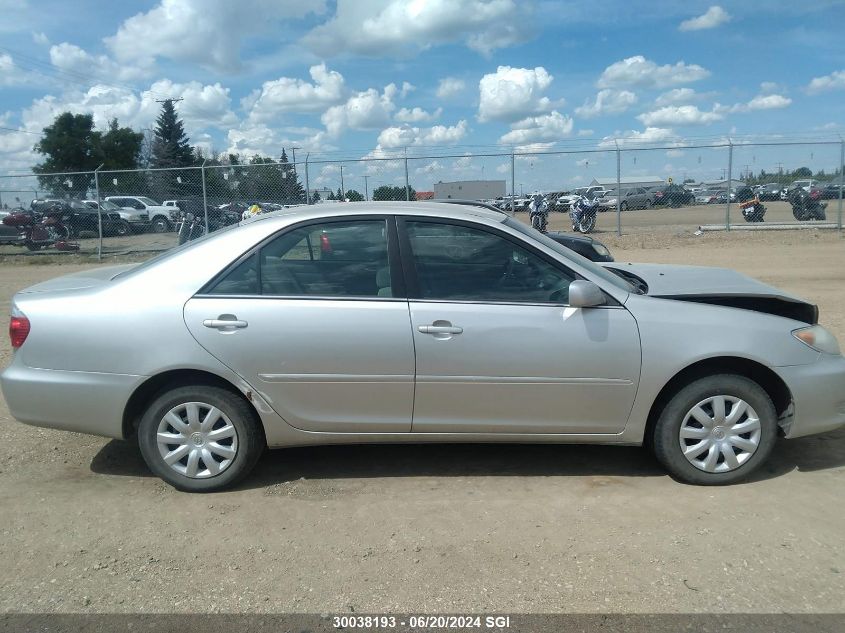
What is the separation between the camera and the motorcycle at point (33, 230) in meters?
19.9

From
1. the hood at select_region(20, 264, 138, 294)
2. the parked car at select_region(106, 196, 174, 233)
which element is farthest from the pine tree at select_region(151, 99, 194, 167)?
the hood at select_region(20, 264, 138, 294)

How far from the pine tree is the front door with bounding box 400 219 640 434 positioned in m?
69.5

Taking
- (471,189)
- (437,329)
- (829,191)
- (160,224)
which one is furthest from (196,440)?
(829,191)

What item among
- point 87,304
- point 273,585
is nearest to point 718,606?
point 273,585

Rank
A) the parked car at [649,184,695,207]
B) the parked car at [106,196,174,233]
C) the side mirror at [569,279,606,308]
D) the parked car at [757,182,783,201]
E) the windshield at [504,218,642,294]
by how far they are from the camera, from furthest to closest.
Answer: the parked car at [649,184,695,207] < the parked car at [106,196,174,233] < the parked car at [757,182,783,201] < the windshield at [504,218,642,294] < the side mirror at [569,279,606,308]

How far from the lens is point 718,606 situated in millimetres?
3061

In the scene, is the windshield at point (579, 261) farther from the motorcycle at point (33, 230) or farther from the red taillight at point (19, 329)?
the motorcycle at point (33, 230)

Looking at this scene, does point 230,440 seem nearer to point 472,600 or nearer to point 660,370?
point 472,600

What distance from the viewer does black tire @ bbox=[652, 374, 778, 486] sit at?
404 centimetres

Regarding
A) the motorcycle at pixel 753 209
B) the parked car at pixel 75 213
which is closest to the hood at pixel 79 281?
the parked car at pixel 75 213

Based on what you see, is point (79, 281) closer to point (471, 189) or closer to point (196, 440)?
point (196, 440)

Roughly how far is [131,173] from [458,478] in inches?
694

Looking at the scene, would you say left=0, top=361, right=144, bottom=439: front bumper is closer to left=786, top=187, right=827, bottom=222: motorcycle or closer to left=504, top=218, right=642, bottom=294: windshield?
left=504, top=218, right=642, bottom=294: windshield

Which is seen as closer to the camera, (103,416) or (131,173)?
(103,416)
